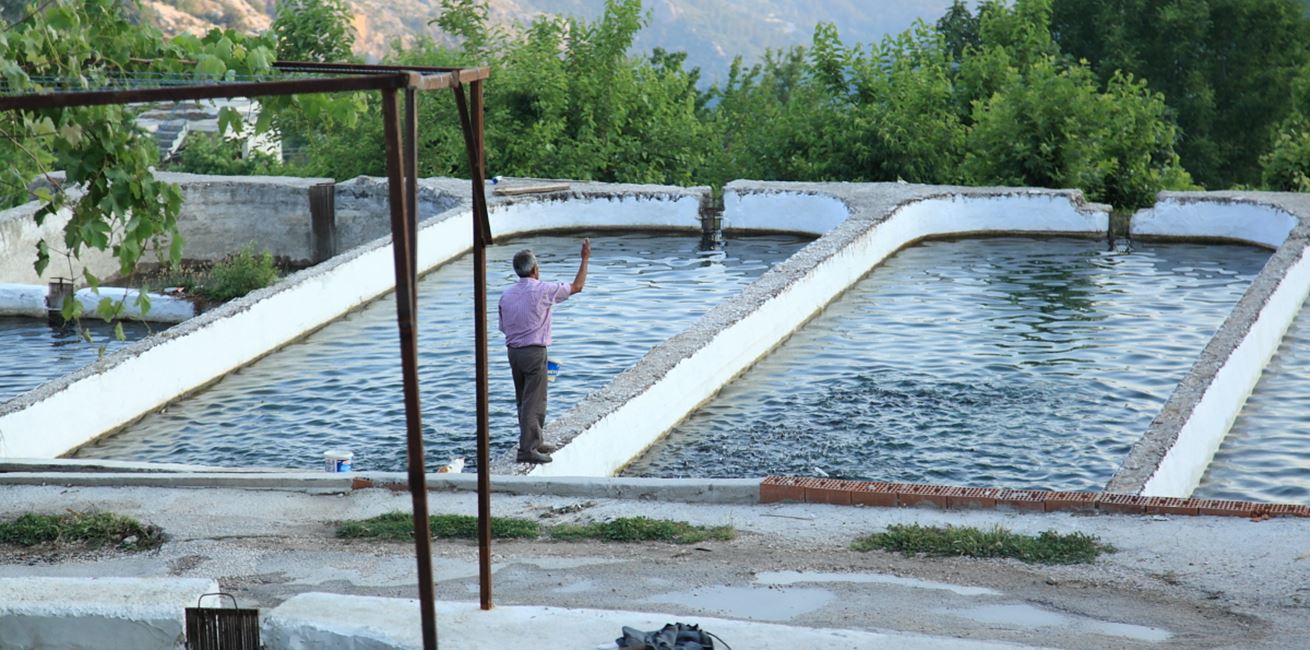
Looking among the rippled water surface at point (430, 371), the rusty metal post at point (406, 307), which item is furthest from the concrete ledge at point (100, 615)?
the rippled water surface at point (430, 371)

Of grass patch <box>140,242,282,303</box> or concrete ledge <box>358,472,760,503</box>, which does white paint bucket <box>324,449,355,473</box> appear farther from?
grass patch <box>140,242,282,303</box>

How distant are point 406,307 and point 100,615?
237 centimetres

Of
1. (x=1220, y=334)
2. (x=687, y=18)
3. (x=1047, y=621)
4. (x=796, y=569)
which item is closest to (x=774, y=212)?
(x=1220, y=334)

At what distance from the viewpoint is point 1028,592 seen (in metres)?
7.57

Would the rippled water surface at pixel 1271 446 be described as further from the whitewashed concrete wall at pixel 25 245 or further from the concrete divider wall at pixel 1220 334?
the whitewashed concrete wall at pixel 25 245

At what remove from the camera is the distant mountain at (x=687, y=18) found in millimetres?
99062

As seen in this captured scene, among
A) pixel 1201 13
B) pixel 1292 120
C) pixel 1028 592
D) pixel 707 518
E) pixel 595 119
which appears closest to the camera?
pixel 1028 592

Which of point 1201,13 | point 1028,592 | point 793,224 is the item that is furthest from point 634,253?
point 1201,13

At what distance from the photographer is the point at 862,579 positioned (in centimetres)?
782

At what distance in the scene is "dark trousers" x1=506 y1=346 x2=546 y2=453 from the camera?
34.7 feet

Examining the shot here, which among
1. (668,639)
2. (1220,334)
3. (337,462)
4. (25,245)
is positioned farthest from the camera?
(25,245)

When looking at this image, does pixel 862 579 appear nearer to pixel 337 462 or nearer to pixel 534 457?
pixel 534 457

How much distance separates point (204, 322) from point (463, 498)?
6.00 meters

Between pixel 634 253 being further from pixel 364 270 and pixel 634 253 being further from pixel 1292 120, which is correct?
pixel 1292 120
